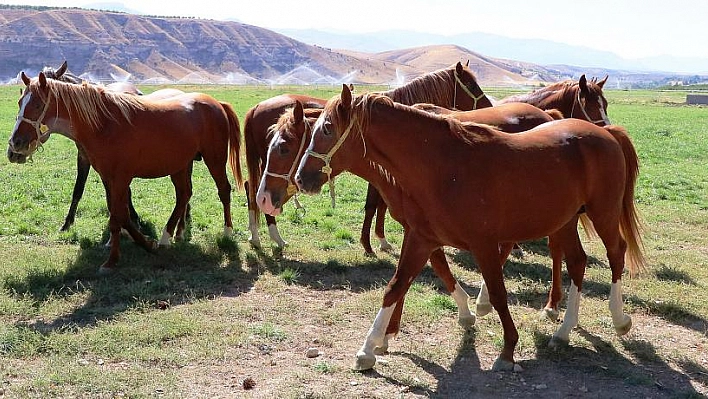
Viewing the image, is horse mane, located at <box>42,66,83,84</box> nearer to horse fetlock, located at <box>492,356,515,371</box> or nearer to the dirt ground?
the dirt ground

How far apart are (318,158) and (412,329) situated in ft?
6.80

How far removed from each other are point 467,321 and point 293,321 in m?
1.68

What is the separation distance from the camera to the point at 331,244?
29.2 feet

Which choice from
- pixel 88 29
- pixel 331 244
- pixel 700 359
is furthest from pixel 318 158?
pixel 88 29

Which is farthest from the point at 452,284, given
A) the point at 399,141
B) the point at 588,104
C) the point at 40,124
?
the point at 40,124

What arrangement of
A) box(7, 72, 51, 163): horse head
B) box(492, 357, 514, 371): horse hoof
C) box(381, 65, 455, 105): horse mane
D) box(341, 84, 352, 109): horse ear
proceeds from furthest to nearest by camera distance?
box(381, 65, 455, 105): horse mane → box(7, 72, 51, 163): horse head → box(492, 357, 514, 371): horse hoof → box(341, 84, 352, 109): horse ear

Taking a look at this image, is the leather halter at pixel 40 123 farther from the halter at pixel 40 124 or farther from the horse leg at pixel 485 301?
the horse leg at pixel 485 301

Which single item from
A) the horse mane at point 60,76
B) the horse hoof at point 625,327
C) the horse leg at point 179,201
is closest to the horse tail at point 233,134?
the horse leg at point 179,201

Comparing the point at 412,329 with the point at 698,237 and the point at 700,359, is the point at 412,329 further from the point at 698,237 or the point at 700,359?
the point at 698,237

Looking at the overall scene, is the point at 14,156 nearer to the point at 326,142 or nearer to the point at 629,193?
the point at 326,142

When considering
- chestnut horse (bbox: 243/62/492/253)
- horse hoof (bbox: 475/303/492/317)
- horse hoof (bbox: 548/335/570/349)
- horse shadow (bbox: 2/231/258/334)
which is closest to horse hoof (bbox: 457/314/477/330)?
horse hoof (bbox: 475/303/492/317)

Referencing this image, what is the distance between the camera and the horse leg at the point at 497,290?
15.6ft

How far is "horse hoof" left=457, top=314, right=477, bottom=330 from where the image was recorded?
19.0 ft

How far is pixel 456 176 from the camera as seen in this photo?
184 inches
